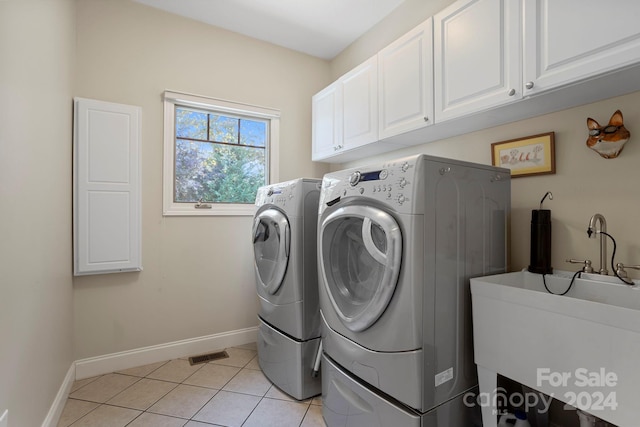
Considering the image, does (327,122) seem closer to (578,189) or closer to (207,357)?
(578,189)

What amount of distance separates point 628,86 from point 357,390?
1.70 m

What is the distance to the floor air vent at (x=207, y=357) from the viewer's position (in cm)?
238

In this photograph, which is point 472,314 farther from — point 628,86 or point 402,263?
point 628,86

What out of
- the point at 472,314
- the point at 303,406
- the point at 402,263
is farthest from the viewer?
the point at 303,406

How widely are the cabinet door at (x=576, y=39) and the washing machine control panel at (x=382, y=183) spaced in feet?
2.33

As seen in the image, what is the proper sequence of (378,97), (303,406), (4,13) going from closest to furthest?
(4,13)
(303,406)
(378,97)

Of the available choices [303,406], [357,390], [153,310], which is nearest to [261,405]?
[303,406]

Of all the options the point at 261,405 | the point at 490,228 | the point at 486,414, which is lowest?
the point at 261,405

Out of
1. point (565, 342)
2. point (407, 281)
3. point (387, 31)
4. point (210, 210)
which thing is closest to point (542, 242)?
point (565, 342)

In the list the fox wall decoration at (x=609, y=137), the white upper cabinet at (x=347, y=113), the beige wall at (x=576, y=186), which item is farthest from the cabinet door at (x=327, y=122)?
the fox wall decoration at (x=609, y=137)

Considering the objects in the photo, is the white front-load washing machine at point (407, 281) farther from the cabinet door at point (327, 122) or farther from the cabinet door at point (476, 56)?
the cabinet door at point (327, 122)

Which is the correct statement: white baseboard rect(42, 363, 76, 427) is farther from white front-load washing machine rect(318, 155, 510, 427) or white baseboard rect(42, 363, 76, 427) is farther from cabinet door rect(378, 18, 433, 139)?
cabinet door rect(378, 18, 433, 139)

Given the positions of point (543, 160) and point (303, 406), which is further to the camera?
point (303, 406)

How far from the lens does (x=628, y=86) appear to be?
125 cm
